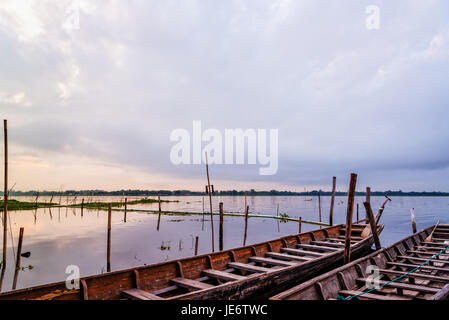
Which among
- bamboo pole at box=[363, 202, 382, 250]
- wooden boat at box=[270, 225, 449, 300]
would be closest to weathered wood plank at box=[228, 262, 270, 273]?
wooden boat at box=[270, 225, 449, 300]

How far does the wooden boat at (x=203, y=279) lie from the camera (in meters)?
5.12

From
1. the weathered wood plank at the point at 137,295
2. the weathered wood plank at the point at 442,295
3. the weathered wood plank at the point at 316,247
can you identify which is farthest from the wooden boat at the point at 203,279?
the weathered wood plank at the point at 442,295

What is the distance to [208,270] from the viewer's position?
7230mm

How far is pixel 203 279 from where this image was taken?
6.89 m

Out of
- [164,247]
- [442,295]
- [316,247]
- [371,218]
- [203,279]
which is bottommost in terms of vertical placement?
[164,247]

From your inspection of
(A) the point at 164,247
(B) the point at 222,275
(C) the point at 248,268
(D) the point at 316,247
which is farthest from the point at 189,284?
(A) the point at 164,247

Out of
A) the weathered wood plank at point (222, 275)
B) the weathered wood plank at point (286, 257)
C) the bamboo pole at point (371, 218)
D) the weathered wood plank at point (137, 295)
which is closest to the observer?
the weathered wood plank at point (137, 295)

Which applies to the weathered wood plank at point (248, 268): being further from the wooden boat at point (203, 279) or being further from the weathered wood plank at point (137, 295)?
the weathered wood plank at point (137, 295)

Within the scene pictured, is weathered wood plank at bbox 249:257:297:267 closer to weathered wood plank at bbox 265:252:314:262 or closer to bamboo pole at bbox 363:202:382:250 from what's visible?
weathered wood plank at bbox 265:252:314:262

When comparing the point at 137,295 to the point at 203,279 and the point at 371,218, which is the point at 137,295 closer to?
the point at 203,279

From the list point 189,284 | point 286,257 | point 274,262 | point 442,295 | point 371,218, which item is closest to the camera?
point 442,295

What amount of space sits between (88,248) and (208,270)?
1245 cm

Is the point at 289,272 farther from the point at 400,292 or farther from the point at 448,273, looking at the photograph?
the point at 448,273
